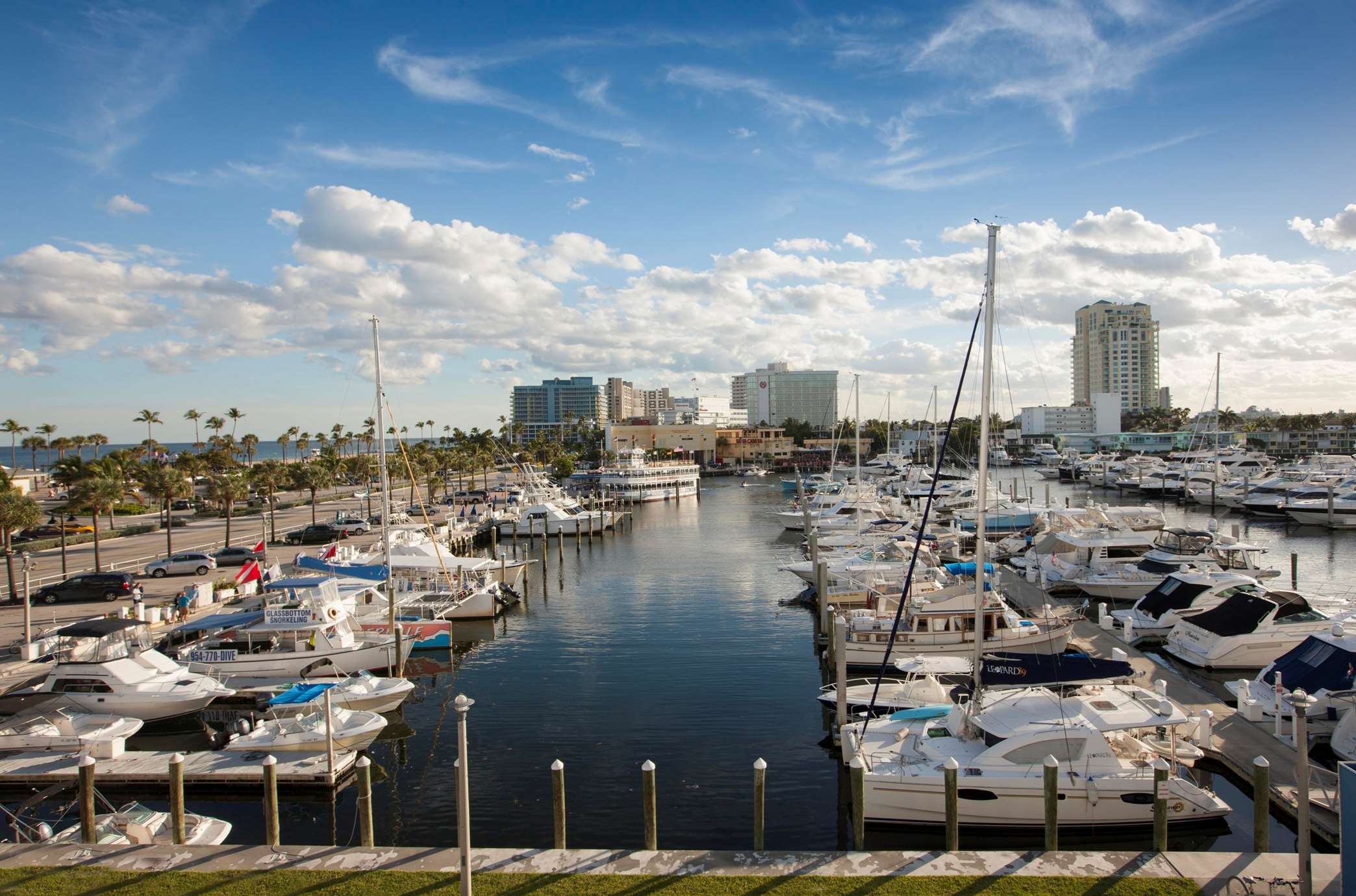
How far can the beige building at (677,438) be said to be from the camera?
602 feet

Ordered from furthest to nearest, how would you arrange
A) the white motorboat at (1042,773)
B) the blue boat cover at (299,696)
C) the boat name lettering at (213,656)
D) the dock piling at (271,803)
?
the boat name lettering at (213,656) < the blue boat cover at (299,696) < the white motorboat at (1042,773) < the dock piling at (271,803)

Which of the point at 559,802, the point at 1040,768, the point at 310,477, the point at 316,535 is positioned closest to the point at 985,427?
the point at 1040,768

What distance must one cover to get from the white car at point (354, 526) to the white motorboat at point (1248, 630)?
52906 mm

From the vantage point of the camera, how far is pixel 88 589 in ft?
120

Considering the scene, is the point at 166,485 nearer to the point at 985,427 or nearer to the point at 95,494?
the point at 95,494

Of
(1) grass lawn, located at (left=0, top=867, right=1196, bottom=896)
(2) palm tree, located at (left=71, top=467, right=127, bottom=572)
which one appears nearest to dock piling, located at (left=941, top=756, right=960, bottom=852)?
(1) grass lawn, located at (left=0, top=867, right=1196, bottom=896)

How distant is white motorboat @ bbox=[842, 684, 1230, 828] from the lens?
16500 mm

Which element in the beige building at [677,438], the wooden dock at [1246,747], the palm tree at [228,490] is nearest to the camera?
the wooden dock at [1246,747]

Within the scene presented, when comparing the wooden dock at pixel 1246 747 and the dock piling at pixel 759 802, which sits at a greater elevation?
the dock piling at pixel 759 802

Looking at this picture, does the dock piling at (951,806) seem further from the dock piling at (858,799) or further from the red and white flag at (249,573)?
the red and white flag at (249,573)

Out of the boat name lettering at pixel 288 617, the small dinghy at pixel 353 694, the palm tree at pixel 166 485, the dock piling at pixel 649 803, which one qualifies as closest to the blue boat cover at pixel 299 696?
the small dinghy at pixel 353 694

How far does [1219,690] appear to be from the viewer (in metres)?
25.1

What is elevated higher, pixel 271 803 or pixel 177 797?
pixel 177 797

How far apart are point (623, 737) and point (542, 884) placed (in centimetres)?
1106
